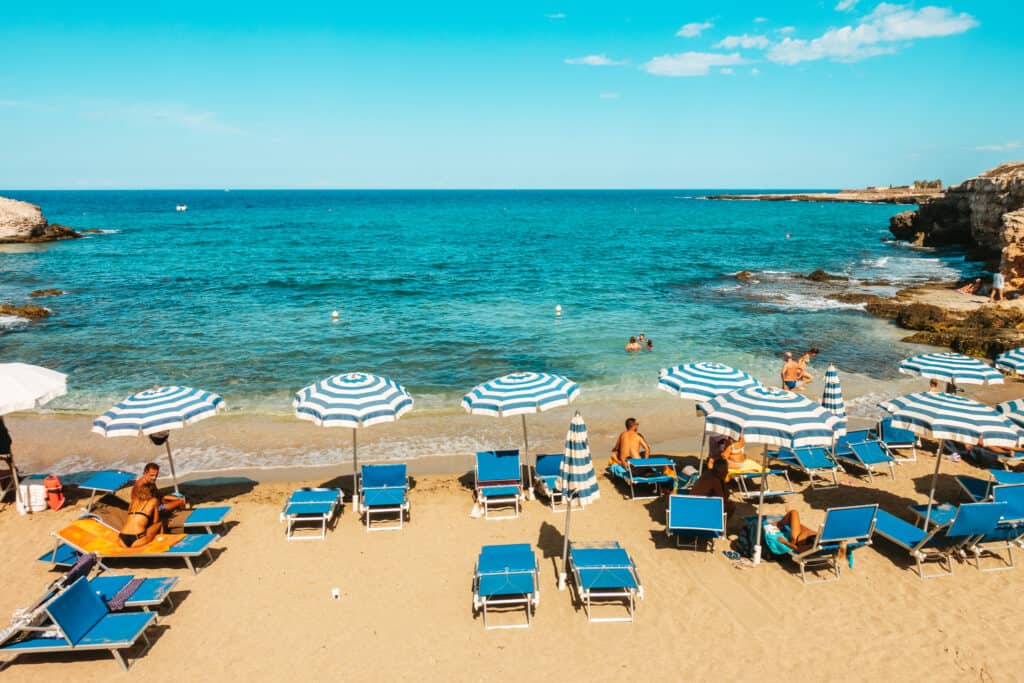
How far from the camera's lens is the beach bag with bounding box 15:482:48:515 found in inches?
395

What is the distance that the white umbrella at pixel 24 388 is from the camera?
9.05 meters

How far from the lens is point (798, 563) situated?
326 inches

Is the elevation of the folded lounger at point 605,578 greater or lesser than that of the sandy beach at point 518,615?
greater

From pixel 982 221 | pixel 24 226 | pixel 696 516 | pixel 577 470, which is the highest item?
pixel 982 221

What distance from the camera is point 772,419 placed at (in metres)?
7.68

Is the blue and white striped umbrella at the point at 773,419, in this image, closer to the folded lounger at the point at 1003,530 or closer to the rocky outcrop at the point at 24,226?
the folded lounger at the point at 1003,530

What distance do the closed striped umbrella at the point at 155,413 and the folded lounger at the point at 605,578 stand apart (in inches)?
241

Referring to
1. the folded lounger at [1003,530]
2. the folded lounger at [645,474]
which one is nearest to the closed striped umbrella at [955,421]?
the folded lounger at [1003,530]

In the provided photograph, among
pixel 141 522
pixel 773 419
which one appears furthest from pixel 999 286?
pixel 141 522

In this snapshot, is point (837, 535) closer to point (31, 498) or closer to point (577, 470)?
point (577, 470)

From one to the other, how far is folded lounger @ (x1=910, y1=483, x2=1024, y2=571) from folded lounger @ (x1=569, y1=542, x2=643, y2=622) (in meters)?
4.89

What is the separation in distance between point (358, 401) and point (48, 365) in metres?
17.7

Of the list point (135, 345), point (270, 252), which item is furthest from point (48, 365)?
point (270, 252)

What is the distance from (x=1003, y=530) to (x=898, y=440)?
3944mm
